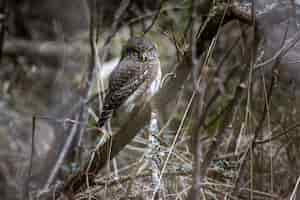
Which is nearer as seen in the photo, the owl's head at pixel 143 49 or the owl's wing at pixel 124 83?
the owl's wing at pixel 124 83

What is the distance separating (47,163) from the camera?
21.0ft

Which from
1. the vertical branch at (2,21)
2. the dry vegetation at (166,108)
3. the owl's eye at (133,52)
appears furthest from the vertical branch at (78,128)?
the vertical branch at (2,21)

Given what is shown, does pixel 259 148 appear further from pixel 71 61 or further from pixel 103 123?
pixel 71 61

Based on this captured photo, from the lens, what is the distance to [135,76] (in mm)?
5359

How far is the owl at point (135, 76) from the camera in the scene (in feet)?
16.9

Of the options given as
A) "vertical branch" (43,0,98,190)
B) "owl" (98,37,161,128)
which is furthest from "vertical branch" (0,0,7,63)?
"owl" (98,37,161,128)

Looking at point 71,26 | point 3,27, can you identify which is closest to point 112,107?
point 3,27

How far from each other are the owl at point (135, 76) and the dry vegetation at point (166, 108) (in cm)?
15

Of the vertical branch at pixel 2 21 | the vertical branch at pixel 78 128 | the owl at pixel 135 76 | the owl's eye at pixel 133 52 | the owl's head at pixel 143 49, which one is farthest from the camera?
the vertical branch at pixel 2 21

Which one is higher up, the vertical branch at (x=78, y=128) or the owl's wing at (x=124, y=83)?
the owl's wing at (x=124, y=83)

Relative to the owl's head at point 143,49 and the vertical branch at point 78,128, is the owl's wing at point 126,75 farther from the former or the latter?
the vertical branch at point 78,128

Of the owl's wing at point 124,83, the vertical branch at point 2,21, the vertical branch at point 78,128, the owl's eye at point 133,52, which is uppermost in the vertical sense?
the vertical branch at point 2,21

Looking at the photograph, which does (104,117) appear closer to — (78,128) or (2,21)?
(78,128)

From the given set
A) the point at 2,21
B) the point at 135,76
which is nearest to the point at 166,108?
the point at 135,76
